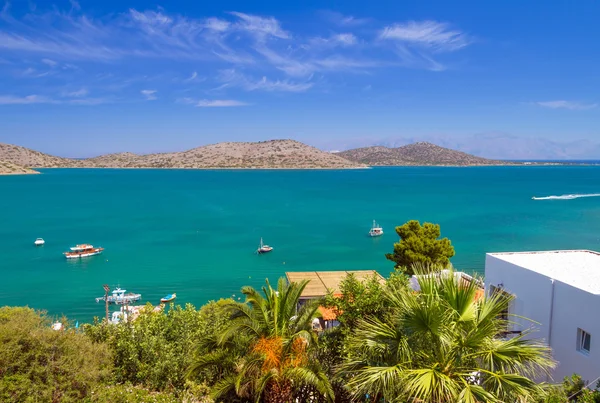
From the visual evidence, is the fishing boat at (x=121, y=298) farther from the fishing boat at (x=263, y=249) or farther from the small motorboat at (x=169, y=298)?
the fishing boat at (x=263, y=249)

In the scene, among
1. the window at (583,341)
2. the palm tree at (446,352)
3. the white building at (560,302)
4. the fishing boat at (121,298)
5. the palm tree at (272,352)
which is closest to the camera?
the palm tree at (446,352)

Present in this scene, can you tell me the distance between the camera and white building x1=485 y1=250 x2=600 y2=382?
949 centimetres

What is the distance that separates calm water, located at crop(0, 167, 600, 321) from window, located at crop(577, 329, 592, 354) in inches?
1015

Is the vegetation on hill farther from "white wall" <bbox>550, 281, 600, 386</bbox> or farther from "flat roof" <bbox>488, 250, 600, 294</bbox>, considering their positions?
"flat roof" <bbox>488, 250, 600, 294</bbox>

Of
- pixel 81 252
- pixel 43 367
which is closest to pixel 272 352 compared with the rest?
pixel 43 367

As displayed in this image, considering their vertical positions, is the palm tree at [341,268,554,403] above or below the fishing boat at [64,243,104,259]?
above

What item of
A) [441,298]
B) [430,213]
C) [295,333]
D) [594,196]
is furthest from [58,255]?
[594,196]

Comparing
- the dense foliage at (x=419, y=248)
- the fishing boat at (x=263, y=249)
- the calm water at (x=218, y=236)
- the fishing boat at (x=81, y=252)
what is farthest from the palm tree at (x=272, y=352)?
the fishing boat at (x=81, y=252)

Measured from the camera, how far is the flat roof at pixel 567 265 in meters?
10.5

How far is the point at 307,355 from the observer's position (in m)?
7.89

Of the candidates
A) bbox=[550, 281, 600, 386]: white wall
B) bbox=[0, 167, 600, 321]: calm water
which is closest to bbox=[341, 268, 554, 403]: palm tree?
bbox=[550, 281, 600, 386]: white wall

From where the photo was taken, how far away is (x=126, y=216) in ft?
244

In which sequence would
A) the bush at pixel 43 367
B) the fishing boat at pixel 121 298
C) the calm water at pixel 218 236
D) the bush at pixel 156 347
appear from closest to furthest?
the bush at pixel 43 367, the bush at pixel 156 347, the fishing boat at pixel 121 298, the calm water at pixel 218 236

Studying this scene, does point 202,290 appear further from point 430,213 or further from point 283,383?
point 430,213
